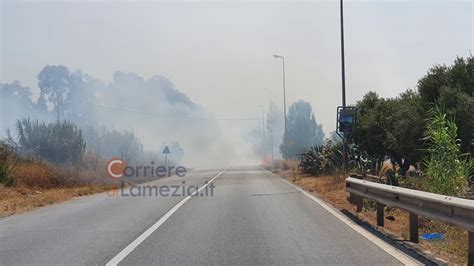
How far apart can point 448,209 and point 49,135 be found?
33.5 metres

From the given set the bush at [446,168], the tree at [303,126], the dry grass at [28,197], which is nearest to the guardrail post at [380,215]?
the bush at [446,168]

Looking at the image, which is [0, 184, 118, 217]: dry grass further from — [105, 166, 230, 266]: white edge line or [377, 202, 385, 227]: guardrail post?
[377, 202, 385, 227]: guardrail post

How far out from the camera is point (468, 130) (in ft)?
61.3

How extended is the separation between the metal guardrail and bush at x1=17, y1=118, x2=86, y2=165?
27079mm

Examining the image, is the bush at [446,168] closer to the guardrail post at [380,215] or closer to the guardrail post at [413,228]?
the guardrail post at [380,215]

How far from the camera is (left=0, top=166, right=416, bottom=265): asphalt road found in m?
8.20

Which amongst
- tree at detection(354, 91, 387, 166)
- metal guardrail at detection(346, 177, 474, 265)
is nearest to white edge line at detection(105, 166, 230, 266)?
metal guardrail at detection(346, 177, 474, 265)

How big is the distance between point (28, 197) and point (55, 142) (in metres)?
17.1

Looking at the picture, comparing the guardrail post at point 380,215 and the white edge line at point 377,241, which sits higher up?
the guardrail post at point 380,215

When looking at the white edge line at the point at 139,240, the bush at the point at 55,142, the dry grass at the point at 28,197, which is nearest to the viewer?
the white edge line at the point at 139,240

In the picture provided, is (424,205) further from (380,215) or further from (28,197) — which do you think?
(28,197)

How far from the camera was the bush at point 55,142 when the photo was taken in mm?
36000

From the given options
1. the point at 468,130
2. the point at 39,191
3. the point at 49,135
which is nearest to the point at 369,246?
the point at 468,130

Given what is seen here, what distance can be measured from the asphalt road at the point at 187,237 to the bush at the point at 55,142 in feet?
67.7
